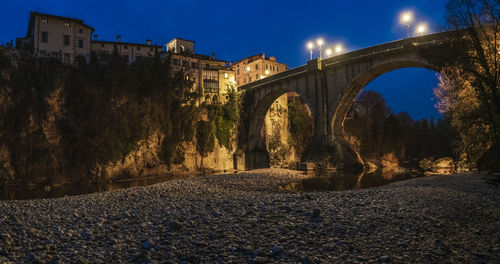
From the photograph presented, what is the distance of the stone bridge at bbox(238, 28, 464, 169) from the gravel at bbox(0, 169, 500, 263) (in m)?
19.4

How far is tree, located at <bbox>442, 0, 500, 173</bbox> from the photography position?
15312 mm

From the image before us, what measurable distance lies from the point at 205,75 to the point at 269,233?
150 feet

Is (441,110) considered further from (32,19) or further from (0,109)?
(32,19)

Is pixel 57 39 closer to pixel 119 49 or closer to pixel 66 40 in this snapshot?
pixel 66 40

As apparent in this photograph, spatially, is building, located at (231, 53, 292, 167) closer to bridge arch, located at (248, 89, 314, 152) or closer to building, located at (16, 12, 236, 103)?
bridge arch, located at (248, 89, 314, 152)

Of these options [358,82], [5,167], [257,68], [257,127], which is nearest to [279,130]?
[257,127]

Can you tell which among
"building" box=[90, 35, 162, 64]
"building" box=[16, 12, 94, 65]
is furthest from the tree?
"building" box=[16, 12, 94, 65]

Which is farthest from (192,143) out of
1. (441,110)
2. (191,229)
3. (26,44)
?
(191,229)

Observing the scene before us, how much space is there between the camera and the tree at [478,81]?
15312 millimetres

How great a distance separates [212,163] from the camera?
48375 mm

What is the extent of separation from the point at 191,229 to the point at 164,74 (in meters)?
39.1

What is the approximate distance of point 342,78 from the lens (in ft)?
113

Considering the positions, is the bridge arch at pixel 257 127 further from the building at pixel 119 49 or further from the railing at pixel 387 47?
the building at pixel 119 49

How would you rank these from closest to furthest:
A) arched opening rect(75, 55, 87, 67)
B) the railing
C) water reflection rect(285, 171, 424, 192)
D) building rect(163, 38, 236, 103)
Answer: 1. water reflection rect(285, 171, 424, 192)
2. the railing
3. arched opening rect(75, 55, 87, 67)
4. building rect(163, 38, 236, 103)
